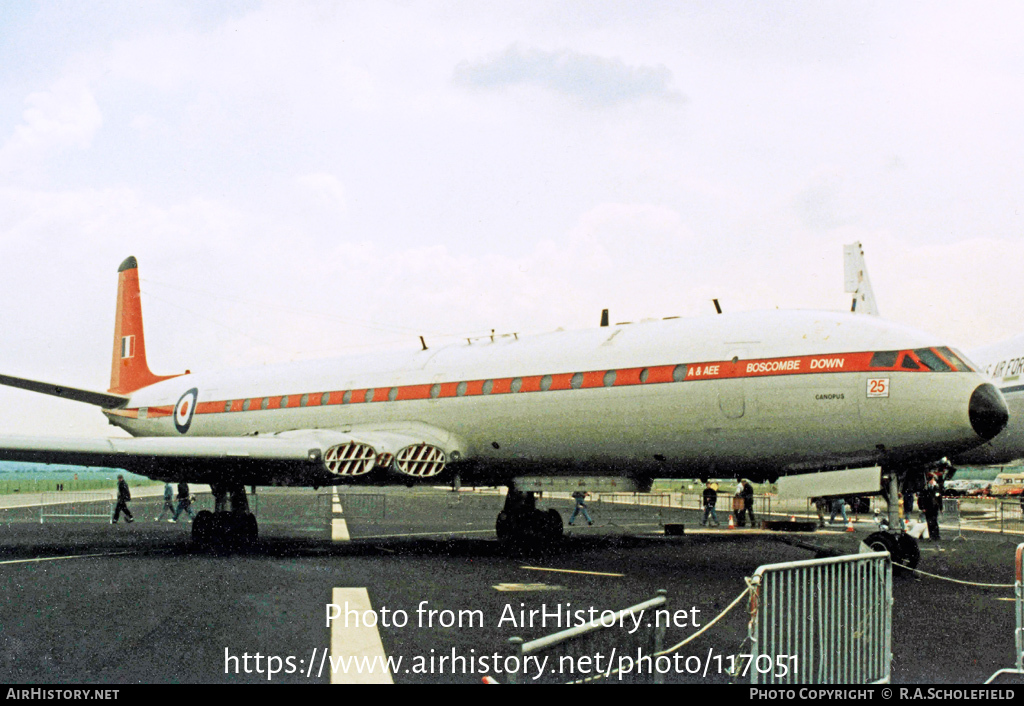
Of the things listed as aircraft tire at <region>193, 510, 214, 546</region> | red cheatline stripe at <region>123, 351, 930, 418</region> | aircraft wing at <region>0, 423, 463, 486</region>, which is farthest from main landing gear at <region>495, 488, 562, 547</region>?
aircraft tire at <region>193, 510, 214, 546</region>

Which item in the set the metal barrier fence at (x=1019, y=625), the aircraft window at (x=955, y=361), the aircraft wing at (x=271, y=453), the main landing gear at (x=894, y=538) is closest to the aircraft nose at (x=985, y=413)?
the aircraft window at (x=955, y=361)

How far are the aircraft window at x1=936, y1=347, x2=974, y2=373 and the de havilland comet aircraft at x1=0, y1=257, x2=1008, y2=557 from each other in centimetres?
3

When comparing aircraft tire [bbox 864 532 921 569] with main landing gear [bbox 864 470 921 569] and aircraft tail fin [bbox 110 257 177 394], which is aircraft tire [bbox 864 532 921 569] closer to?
main landing gear [bbox 864 470 921 569]

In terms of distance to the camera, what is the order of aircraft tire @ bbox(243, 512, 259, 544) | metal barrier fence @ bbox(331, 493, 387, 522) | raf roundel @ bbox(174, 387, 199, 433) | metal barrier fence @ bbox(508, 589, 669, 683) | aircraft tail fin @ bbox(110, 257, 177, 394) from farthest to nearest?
metal barrier fence @ bbox(331, 493, 387, 522) < aircraft tail fin @ bbox(110, 257, 177, 394) < raf roundel @ bbox(174, 387, 199, 433) < aircraft tire @ bbox(243, 512, 259, 544) < metal barrier fence @ bbox(508, 589, 669, 683)

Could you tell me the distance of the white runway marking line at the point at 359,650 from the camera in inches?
255

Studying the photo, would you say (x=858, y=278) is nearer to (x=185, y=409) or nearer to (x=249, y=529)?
(x=185, y=409)

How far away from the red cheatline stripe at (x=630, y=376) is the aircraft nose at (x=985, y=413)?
2.41 feet

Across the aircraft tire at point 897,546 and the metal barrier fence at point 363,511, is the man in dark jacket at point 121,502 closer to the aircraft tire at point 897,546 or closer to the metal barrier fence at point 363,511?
the metal barrier fence at point 363,511

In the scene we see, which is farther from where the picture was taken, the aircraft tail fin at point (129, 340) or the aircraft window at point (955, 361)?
the aircraft tail fin at point (129, 340)

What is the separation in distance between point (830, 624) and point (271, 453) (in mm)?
10801

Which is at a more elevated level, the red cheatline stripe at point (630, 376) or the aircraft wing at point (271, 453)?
the red cheatline stripe at point (630, 376)

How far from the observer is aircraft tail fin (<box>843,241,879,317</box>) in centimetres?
3819

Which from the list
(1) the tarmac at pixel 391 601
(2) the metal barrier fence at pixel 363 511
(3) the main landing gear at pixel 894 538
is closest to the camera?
(1) the tarmac at pixel 391 601

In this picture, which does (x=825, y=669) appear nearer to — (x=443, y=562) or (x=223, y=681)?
(x=223, y=681)
